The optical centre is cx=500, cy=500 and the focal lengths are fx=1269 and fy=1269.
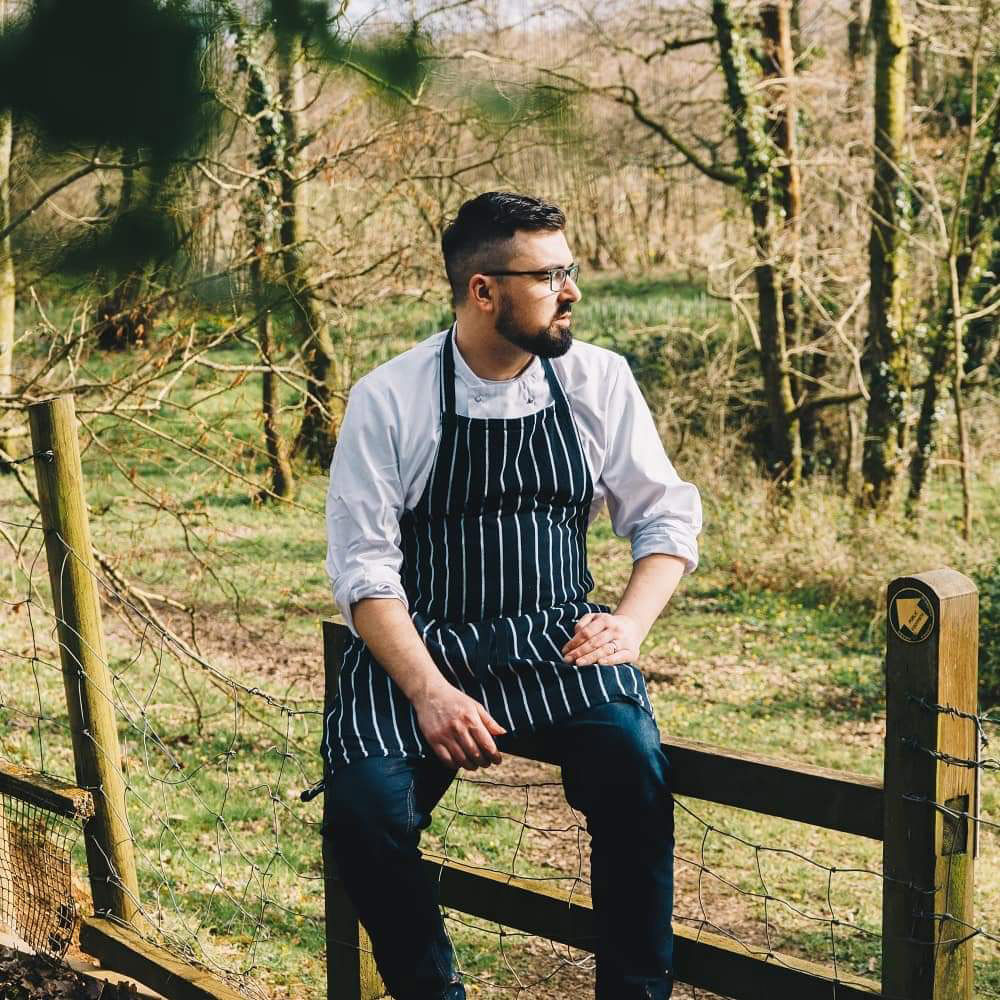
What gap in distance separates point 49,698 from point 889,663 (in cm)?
624

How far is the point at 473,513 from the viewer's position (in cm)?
242

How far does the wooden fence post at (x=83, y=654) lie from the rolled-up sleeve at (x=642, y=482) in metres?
1.28

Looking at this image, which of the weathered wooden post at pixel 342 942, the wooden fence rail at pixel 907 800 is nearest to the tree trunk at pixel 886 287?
the weathered wooden post at pixel 342 942

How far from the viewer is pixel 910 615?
6.18 feet

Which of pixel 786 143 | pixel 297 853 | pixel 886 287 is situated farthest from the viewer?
pixel 786 143

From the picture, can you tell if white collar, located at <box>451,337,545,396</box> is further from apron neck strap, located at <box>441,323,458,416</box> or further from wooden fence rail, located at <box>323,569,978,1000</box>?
wooden fence rail, located at <box>323,569,978,1000</box>

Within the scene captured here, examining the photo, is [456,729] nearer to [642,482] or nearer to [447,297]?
[642,482]

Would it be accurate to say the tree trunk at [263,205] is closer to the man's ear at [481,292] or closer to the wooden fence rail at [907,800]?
the man's ear at [481,292]

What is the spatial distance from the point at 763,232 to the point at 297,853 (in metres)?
8.34

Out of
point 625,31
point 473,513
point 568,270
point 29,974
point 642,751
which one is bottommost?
point 29,974

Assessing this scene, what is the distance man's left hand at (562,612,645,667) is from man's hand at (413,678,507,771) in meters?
0.20

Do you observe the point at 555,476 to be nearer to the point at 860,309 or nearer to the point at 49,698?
the point at 49,698

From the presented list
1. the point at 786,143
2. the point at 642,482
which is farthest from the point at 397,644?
the point at 786,143

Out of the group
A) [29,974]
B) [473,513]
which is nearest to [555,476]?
[473,513]
